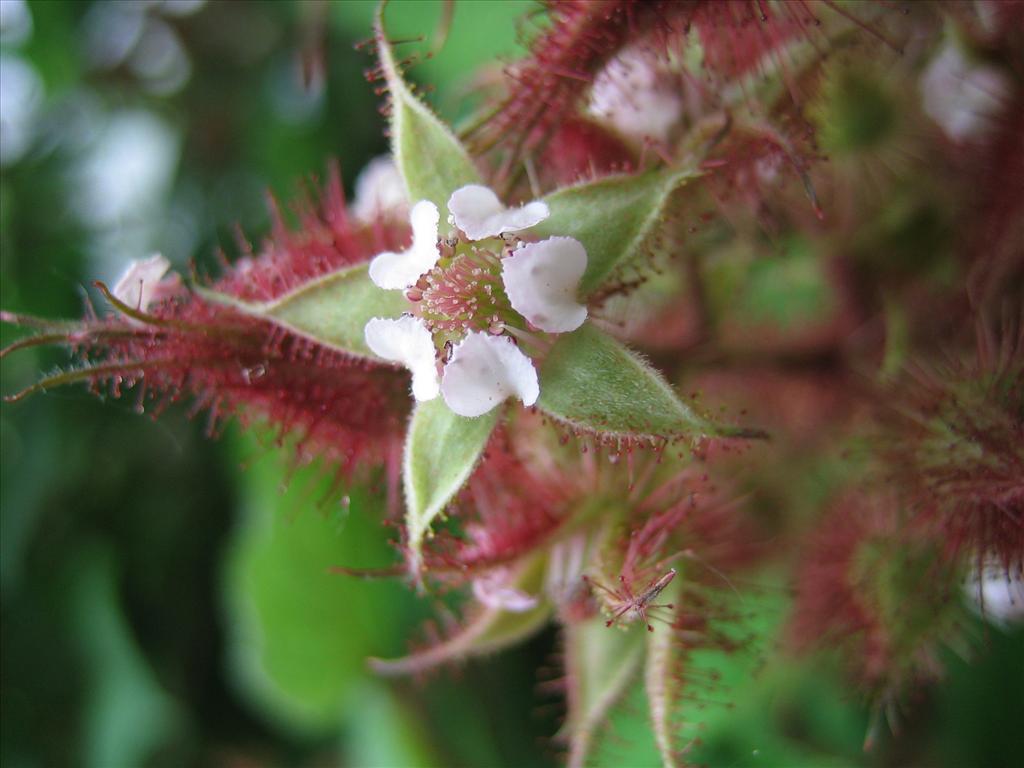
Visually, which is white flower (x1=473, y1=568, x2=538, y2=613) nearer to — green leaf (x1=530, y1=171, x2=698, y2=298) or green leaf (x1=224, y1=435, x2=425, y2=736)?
green leaf (x1=530, y1=171, x2=698, y2=298)

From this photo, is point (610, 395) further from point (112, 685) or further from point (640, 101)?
point (112, 685)

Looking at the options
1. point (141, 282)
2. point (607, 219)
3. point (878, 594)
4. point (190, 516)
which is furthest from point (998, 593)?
point (190, 516)

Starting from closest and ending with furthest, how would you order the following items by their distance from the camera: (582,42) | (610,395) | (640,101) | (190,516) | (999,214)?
(610,395) → (582,42) → (640,101) → (999,214) → (190,516)

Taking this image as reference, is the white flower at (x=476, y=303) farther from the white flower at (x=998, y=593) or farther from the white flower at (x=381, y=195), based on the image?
the white flower at (x=998, y=593)

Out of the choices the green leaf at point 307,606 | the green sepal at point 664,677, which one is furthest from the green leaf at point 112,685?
the green sepal at point 664,677

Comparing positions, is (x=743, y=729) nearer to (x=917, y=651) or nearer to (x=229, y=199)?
(x=917, y=651)
